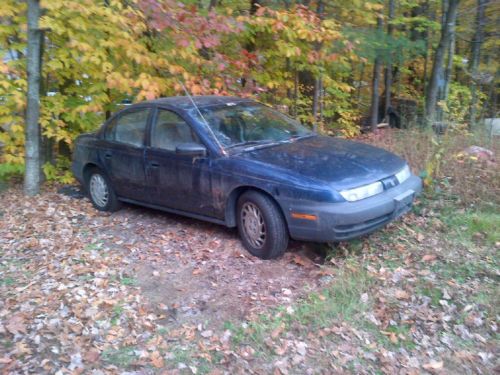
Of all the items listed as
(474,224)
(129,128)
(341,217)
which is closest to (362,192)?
(341,217)

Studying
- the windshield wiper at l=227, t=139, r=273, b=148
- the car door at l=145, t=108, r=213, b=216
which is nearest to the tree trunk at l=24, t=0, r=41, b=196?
the car door at l=145, t=108, r=213, b=216

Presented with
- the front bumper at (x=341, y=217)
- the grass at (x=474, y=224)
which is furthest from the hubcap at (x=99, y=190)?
the grass at (x=474, y=224)

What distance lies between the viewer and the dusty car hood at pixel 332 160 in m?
4.70

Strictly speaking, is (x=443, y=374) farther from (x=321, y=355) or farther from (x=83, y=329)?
(x=83, y=329)

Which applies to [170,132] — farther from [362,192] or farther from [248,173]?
[362,192]

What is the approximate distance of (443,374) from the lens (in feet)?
11.0

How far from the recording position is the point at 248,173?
4.95 metres

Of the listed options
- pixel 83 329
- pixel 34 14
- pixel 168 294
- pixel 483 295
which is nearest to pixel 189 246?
pixel 168 294

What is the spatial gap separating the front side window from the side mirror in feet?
0.58

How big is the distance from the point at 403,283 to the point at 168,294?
212cm

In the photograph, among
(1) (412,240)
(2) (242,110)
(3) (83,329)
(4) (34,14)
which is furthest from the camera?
(4) (34,14)

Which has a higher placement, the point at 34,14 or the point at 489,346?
the point at 34,14

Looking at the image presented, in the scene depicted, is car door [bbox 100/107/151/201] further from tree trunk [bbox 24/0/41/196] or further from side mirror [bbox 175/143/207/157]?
tree trunk [bbox 24/0/41/196]

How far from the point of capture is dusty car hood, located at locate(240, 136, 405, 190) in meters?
4.70
